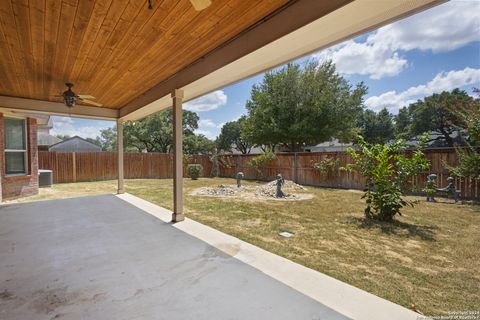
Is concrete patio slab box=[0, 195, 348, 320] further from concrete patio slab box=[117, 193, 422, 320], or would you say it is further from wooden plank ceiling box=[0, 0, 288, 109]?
wooden plank ceiling box=[0, 0, 288, 109]

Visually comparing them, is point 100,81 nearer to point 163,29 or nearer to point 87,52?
point 87,52

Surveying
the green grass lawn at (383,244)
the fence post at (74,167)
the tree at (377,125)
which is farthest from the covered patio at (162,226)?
the tree at (377,125)

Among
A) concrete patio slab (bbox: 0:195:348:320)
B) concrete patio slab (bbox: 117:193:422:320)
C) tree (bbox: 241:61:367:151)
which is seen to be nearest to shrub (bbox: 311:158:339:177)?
tree (bbox: 241:61:367:151)


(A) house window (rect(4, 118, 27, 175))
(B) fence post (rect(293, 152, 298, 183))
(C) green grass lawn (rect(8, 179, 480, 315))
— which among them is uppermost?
(A) house window (rect(4, 118, 27, 175))

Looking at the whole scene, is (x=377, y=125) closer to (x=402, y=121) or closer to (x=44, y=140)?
(x=402, y=121)

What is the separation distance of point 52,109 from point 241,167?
922 centimetres

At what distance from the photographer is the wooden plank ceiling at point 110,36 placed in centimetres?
202

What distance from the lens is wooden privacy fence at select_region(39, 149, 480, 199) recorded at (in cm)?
704

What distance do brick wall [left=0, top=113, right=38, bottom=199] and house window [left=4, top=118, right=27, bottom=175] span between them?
0.34 ft

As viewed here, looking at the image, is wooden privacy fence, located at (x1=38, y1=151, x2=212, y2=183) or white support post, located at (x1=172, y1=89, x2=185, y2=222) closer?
white support post, located at (x1=172, y1=89, x2=185, y2=222)

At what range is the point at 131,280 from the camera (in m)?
2.07

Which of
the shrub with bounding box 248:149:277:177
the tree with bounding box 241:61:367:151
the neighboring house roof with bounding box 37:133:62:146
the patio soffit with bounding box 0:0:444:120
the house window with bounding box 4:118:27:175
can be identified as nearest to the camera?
the patio soffit with bounding box 0:0:444:120

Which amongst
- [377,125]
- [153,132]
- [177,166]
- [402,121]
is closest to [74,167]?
[153,132]

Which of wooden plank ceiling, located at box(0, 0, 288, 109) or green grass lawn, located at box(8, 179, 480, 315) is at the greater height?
wooden plank ceiling, located at box(0, 0, 288, 109)
